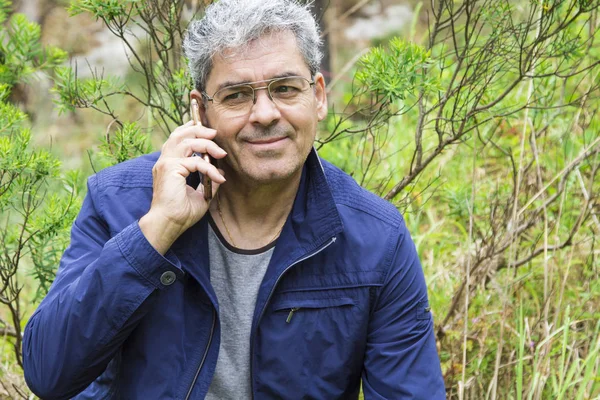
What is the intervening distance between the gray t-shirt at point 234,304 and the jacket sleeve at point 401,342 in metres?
0.39

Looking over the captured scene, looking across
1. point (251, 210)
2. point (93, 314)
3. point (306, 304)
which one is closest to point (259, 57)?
point (251, 210)

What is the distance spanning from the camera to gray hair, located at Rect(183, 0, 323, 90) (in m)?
2.33

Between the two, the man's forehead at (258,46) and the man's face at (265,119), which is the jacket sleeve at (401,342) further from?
the man's forehead at (258,46)

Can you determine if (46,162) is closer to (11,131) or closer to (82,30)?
(11,131)

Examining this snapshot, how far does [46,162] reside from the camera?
2.76 metres

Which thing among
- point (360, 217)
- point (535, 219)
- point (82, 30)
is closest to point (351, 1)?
point (82, 30)

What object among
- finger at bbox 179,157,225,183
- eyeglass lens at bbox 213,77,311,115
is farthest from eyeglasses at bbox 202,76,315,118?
finger at bbox 179,157,225,183

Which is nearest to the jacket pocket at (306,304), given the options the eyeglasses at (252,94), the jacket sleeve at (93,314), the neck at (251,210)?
the neck at (251,210)

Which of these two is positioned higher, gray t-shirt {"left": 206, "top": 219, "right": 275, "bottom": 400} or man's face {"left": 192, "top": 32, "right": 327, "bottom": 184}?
man's face {"left": 192, "top": 32, "right": 327, "bottom": 184}

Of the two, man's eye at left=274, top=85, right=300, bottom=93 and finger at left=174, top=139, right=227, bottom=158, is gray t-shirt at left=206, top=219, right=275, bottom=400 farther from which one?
man's eye at left=274, top=85, right=300, bottom=93

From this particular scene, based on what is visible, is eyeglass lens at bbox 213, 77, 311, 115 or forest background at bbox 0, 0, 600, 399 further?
forest background at bbox 0, 0, 600, 399

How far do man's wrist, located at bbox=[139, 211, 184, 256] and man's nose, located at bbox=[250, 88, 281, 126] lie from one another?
1.38ft

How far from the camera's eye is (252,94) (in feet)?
7.68

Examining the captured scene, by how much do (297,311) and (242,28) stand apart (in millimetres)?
899
